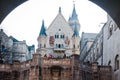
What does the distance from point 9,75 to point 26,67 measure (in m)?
2.66

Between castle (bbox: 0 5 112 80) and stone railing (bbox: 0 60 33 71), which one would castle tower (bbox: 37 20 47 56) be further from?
castle (bbox: 0 5 112 80)

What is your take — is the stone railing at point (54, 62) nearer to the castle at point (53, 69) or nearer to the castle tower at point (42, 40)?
the castle at point (53, 69)

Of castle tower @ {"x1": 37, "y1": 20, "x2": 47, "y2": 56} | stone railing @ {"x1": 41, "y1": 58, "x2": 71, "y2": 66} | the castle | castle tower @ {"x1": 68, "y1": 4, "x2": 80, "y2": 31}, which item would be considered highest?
castle tower @ {"x1": 68, "y1": 4, "x2": 80, "y2": 31}

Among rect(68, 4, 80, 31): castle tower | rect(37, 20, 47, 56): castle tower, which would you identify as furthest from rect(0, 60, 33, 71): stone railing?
rect(68, 4, 80, 31): castle tower

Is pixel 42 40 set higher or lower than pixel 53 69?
Answer: higher

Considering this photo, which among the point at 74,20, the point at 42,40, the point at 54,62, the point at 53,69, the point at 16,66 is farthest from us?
the point at 74,20

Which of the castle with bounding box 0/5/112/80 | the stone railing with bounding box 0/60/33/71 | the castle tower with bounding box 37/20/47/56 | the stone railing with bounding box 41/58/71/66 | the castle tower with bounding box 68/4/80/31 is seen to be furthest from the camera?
the castle tower with bounding box 68/4/80/31

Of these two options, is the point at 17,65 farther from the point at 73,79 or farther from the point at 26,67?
the point at 73,79

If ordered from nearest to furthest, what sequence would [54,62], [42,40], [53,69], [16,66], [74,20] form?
[54,62] < [53,69] < [16,66] < [42,40] < [74,20]

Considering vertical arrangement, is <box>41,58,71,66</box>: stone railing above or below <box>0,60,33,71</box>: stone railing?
above

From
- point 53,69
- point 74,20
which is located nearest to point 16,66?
point 53,69

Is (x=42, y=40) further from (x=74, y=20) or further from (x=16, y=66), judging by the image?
Answer: (x=16, y=66)

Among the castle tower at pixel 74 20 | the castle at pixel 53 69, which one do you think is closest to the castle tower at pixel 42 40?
the castle tower at pixel 74 20

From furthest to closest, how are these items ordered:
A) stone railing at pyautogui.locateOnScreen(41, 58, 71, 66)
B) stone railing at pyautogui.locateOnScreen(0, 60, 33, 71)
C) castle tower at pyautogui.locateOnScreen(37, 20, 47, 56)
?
castle tower at pyautogui.locateOnScreen(37, 20, 47, 56)
stone railing at pyautogui.locateOnScreen(0, 60, 33, 71)
stone railing at pyautogui.locateOnScreen(41, 58, 71, 66)
